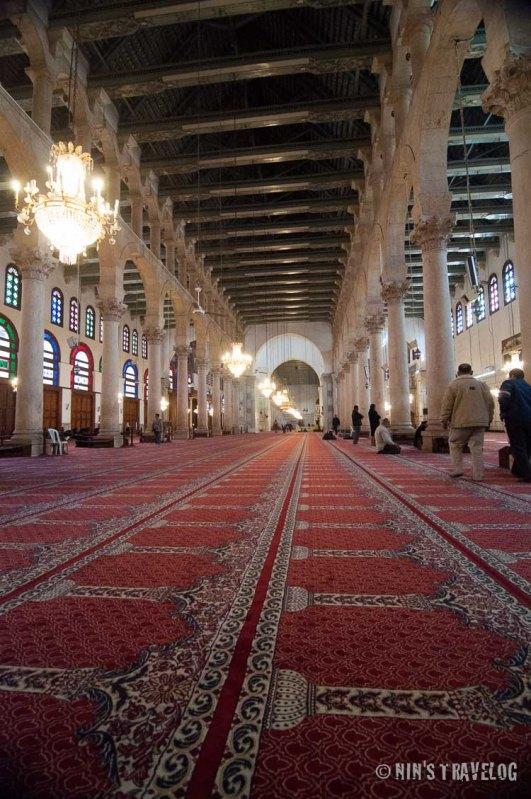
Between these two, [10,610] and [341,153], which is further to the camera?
[341,153]

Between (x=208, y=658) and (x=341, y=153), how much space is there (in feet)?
44.2

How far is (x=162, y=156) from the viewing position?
12531 mm

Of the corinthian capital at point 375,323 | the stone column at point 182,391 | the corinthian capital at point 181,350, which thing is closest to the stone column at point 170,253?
the corinthian capital at point 181,350

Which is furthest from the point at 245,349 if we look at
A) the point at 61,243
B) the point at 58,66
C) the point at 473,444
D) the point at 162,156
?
the point at 473,444

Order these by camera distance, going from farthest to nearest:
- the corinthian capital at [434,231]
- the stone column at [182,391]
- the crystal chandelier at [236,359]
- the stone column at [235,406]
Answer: the stone column at [235,406], the stone column at [182,391], the crystal chandelier at [236,359], the corinthian capital at [434,231]

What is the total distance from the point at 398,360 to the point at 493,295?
10.0 m

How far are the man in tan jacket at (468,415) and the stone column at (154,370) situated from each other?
1153 cm

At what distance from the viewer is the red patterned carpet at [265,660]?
0.73 metres

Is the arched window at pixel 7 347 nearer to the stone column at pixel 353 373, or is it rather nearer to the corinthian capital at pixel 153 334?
the corinthian capital at pixel 153 334

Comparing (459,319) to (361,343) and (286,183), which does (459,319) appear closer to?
(361,343)

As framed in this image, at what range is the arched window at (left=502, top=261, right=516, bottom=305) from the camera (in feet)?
50.6

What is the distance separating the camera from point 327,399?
1099 inches

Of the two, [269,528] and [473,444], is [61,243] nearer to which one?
[269,528]

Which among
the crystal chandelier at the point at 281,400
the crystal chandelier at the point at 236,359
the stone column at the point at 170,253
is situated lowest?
the crystal chandelier at the point at 281,400
